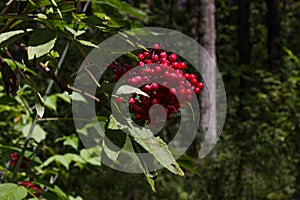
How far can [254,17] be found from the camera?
43.9ft

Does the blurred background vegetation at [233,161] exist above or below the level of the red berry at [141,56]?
below

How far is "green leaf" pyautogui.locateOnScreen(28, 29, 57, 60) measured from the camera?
843 millimetres

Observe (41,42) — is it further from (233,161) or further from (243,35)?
(243,35)

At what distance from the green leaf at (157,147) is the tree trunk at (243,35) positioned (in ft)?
33.5

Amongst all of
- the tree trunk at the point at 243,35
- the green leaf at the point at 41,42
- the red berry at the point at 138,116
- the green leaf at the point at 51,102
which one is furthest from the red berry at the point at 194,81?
the tree trunk at the point at 243,35

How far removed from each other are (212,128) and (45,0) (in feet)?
16.0

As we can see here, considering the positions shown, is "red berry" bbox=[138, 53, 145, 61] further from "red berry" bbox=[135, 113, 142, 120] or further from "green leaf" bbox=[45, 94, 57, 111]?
"green leaf" bbox=[45, 94, 57, 111]

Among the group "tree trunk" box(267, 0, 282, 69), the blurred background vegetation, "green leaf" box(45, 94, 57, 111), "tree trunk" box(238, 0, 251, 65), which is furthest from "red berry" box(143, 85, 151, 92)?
"tree trunk" box(238, 0, 251, 65)

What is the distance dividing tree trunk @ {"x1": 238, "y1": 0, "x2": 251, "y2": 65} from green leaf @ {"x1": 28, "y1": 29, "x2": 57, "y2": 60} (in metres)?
10.2

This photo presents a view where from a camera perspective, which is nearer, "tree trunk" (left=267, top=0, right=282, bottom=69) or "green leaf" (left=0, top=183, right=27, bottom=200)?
"green leaf" (left=0, top=183, right=27, bottom=200)

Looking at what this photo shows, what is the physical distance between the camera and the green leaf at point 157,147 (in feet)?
2.72

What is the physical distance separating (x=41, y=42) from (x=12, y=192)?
1.92 feet

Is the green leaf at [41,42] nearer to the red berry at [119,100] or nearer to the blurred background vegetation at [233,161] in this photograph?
the red berry at [119,100]

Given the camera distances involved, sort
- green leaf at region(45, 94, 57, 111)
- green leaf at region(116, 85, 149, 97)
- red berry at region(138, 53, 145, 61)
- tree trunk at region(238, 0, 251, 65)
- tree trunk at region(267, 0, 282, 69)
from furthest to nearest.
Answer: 1. tree trunk at region(238, 0, 251, 65)
2. tree trunk at region(267, 0, 282, 69)
3. green leaf at region(45, 94, 57, 111)
4. red berry at region(138, 53, 145, 61)
5. green leaf at region(116, 85, 149, 97)
